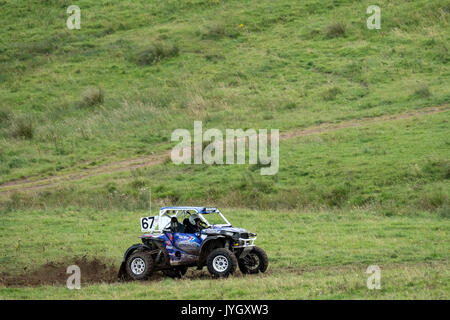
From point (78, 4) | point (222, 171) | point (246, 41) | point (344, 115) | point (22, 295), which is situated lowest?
point (22, 295)

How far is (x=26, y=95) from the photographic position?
4422 centimetres

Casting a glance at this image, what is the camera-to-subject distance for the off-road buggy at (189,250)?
17.9 metres

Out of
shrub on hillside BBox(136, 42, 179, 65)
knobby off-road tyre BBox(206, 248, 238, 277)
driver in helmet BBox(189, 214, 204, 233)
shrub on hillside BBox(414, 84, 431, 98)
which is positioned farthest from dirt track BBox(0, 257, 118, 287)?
shrub on hillside BBox(136, 42, 179, 65)

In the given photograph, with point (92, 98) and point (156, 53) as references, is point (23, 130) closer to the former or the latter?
point (92, 98)

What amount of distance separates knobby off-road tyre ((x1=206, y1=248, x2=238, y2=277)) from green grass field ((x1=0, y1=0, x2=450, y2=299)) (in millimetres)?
601

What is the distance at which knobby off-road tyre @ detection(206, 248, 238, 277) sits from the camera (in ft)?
57.9

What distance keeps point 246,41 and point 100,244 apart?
2860 cm

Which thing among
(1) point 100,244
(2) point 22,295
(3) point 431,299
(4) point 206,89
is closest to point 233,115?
(4) point 206,89

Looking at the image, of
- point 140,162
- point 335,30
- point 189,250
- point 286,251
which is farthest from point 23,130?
point 189,250

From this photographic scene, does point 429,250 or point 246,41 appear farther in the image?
point 246,41

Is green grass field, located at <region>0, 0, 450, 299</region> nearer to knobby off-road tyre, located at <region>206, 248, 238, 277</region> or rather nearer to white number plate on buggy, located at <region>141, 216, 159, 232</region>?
knobby off-road tyre, located at <region>206, 248, 238, 277</region>

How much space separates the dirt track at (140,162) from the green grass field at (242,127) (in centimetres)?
14

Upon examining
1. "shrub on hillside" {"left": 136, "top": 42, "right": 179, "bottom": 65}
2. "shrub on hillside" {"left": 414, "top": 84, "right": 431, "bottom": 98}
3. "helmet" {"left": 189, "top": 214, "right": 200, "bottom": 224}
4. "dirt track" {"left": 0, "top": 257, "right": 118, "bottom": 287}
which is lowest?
"dirt track" {"left": 0, "top": 257, "right": 118, "bottom": 287}
